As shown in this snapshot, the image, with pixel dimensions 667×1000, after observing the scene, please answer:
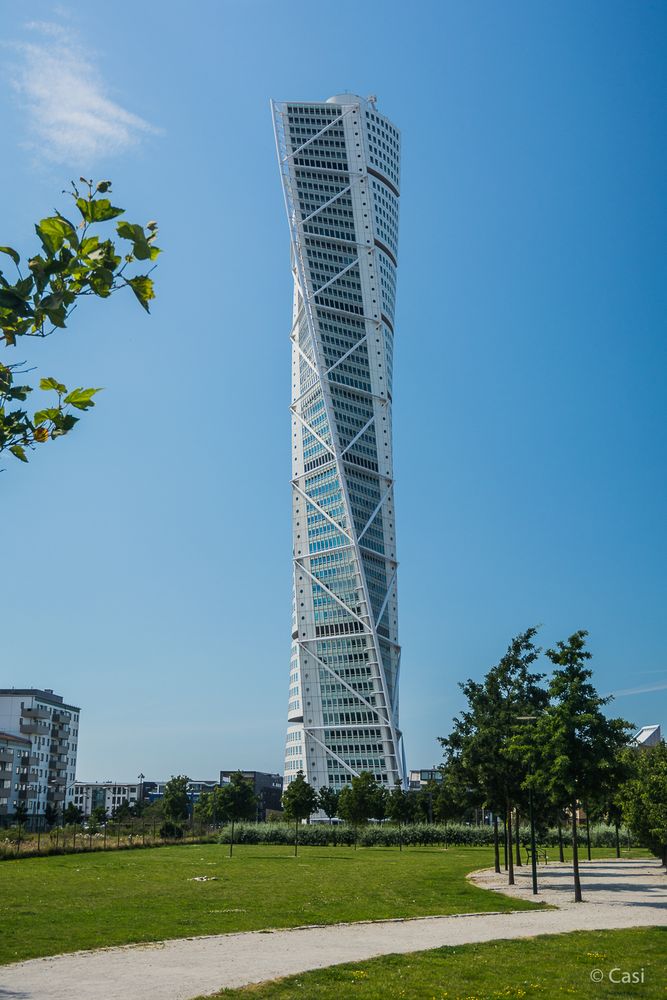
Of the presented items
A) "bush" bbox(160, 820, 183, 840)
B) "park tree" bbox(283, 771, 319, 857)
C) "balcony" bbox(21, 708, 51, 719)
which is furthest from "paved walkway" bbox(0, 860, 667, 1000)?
"balcony" bbox(21, 708, 51, 719)

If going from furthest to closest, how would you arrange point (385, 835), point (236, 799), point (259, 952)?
point (236, 799) < point (385, 835) < point (259, 952)

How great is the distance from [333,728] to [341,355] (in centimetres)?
6158

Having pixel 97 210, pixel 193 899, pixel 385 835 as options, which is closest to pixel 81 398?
pixel 97 210

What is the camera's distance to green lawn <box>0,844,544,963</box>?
877 inches

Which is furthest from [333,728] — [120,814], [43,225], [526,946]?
[43,225]

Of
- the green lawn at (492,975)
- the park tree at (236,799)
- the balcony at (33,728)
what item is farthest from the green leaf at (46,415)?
the balcony at (33,728)

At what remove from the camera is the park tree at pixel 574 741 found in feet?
104

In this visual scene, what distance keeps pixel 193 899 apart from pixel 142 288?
2866cm

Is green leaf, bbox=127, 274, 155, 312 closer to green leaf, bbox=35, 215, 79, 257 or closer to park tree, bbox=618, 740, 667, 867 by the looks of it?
green leaf, bbox=35, 215, 79, 257

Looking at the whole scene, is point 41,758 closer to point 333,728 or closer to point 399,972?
point 333,728

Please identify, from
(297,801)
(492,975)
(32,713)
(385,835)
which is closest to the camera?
(492,975)

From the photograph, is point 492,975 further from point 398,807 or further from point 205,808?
point 205,808

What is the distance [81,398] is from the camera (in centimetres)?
562

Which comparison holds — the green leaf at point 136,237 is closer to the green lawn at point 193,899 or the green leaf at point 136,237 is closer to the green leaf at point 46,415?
the green leaf at point 46,415
